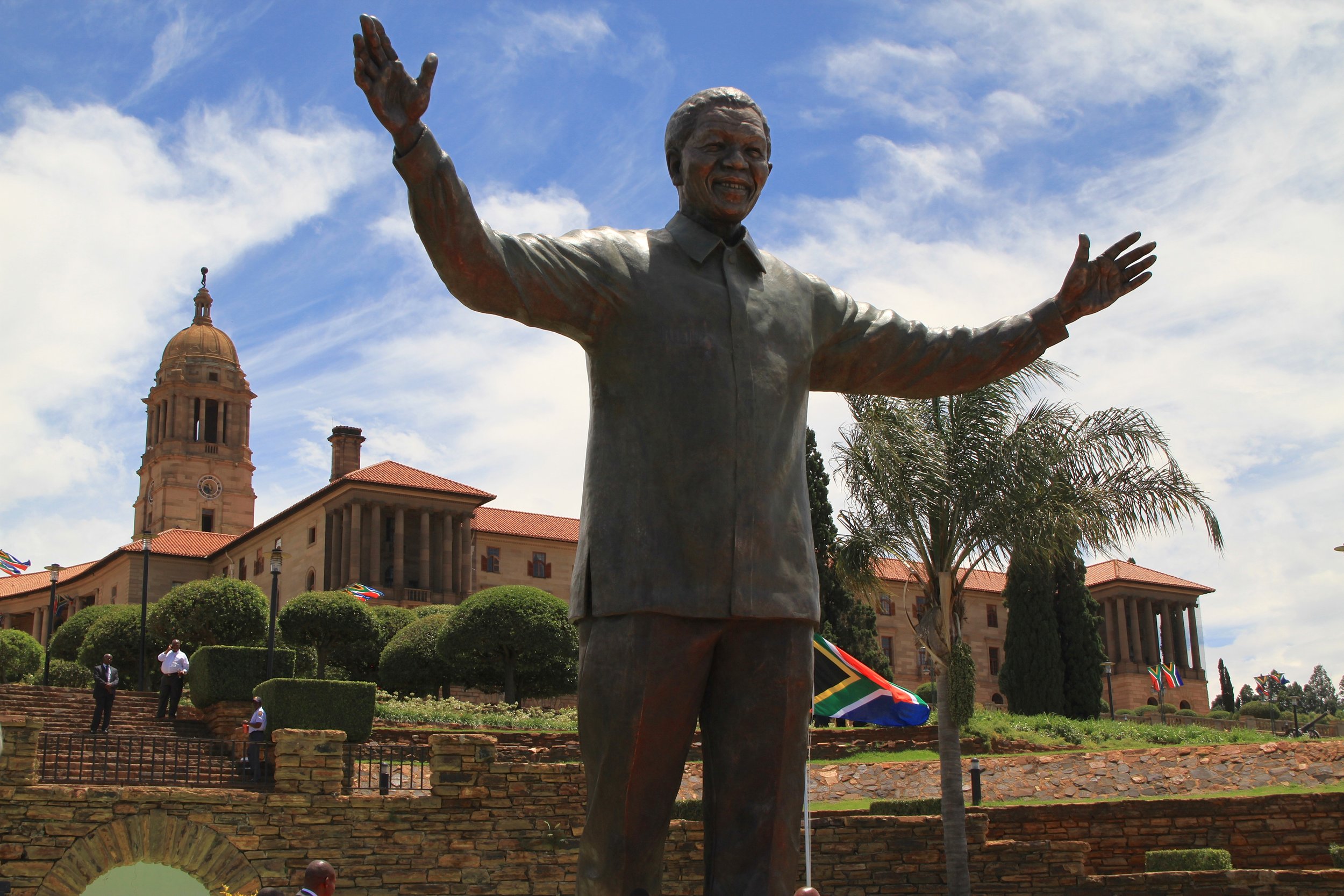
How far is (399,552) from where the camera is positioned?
6059cm

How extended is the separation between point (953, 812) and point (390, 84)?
15285 mm

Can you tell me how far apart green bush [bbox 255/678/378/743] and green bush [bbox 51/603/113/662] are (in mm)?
23204

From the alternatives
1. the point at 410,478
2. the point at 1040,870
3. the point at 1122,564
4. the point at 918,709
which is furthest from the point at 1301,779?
the point at 1122,564

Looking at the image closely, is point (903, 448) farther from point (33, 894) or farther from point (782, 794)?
point (782, 794)

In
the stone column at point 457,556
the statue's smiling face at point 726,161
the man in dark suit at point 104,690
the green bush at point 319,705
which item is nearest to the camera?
the statue's smiling face at point 726,161

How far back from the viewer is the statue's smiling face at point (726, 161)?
3285 mm

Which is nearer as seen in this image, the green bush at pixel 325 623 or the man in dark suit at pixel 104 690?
the man in dark suit at pixel 104 690

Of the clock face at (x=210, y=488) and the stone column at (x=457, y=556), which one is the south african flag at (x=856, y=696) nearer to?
the stone column at (x=457, y=556)

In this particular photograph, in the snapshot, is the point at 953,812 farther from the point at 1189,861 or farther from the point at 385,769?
the point at 385,769

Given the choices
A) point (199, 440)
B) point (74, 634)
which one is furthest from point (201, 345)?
point (74, 634)

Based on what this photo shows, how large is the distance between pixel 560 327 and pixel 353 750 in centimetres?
1746

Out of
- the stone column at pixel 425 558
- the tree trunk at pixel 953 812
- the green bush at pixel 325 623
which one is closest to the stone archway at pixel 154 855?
the tree trunk at pixel 953 812

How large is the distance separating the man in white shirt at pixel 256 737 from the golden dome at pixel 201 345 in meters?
76.2

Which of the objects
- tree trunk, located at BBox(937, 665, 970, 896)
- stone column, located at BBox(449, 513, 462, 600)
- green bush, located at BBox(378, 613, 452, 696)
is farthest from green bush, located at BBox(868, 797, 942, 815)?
stone column, located at BBox(449, 513, 462, 600)
